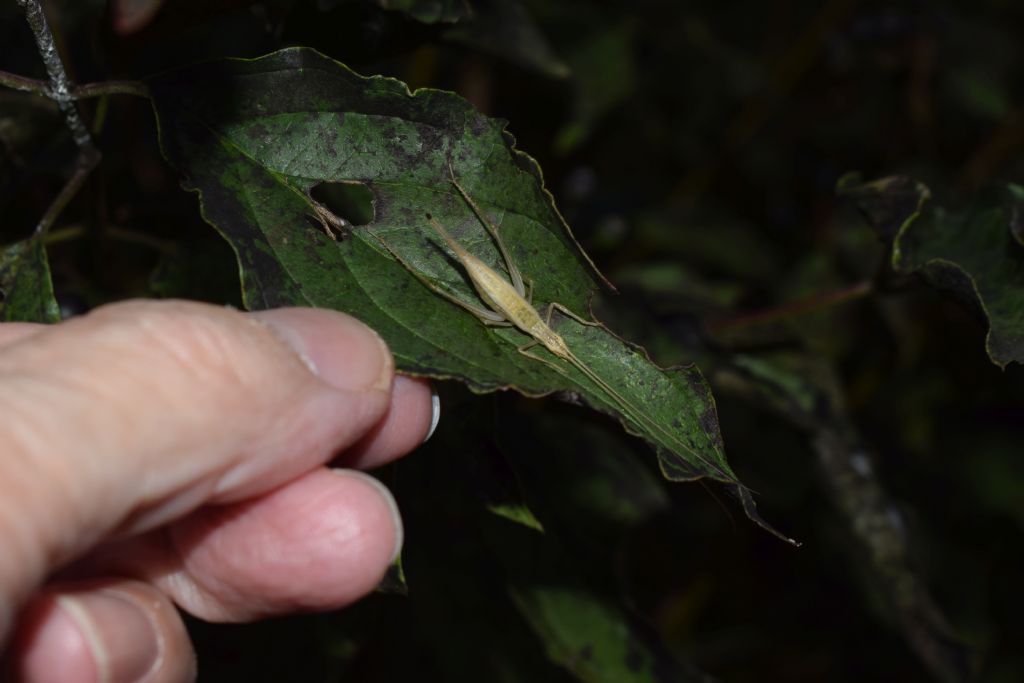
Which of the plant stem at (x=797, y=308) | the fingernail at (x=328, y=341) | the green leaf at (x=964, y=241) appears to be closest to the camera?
the fingernail at (x=328, y=341)

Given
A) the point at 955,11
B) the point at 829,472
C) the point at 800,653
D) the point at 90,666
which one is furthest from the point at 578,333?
the point at 955,11

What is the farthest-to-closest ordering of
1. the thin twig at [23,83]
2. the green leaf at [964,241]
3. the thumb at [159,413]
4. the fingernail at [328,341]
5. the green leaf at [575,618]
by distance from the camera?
the green leaf at [575,618], the green leaf at [964,241], the thin twig at [23,83], the fingernail at [328,341], the thumb at [159,413]

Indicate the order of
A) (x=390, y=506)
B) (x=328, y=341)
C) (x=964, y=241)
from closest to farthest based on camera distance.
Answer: (x=328, y=341), (x=390, y=506), (x=964, y=241)

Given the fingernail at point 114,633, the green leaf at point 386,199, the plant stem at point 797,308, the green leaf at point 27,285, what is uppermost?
the green leaf at point 386,199

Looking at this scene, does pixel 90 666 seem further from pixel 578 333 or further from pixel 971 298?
pixel 971 298

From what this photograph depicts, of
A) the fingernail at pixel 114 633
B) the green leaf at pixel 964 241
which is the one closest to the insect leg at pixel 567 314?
the green leaf at pixel 964 241

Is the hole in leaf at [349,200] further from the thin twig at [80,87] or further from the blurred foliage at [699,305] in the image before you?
the thin twig at [80,87]

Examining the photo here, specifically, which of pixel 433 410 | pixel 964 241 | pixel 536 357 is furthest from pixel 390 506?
pixel 964 241

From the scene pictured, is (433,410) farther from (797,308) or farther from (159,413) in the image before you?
(797,308)
